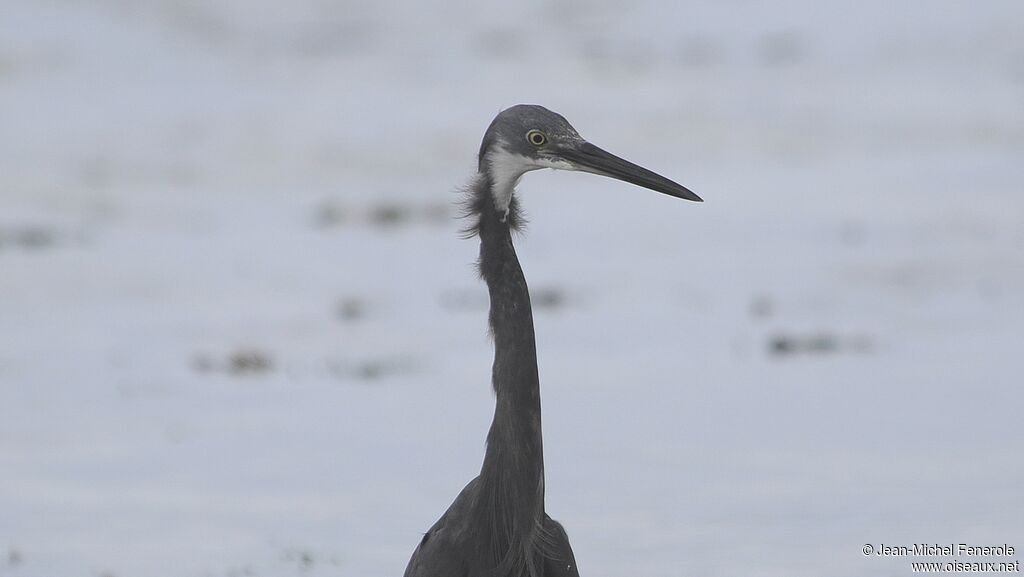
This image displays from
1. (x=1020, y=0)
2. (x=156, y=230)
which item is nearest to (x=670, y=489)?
(x=156, y=230)

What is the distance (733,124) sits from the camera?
19266mm

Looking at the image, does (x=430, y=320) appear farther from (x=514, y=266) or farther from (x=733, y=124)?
(x=733, y=124)

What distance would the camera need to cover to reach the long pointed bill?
5.25 metres

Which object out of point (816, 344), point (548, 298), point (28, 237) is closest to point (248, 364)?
point (548, 298)

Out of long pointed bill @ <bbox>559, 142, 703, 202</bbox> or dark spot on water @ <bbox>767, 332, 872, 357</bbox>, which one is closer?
long pointed bill @ <bbox>559, 142, 703, 202</bbox>

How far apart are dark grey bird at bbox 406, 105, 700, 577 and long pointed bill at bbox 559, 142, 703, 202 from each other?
0.08 meters

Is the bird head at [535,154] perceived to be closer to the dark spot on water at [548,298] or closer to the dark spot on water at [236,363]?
the dark spot on water at [236,363]

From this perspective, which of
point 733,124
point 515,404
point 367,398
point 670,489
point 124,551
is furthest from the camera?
point 733,124

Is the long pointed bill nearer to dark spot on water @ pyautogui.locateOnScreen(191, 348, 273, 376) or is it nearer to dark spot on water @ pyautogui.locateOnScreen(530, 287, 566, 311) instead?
dark spot on water @ pyautogui.locateOnScreen(191, 348, 273, 376)

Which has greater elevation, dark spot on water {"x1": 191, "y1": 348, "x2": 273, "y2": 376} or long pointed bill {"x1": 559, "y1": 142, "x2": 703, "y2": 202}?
dark spot on water {"x1": 191, "y1": 348, "x2": 273, "y2": 376}

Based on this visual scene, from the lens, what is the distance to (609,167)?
17.4ft

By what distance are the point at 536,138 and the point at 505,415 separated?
0.91 metres

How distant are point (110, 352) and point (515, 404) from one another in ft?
19.0

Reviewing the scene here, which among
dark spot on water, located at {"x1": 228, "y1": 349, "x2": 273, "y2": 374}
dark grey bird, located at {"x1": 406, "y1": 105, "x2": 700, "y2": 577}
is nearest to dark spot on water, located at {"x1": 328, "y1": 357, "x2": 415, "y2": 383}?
dark spot on water, located at {"x1": 228, "y1": 349, "x2": 273, "y2": 374}
